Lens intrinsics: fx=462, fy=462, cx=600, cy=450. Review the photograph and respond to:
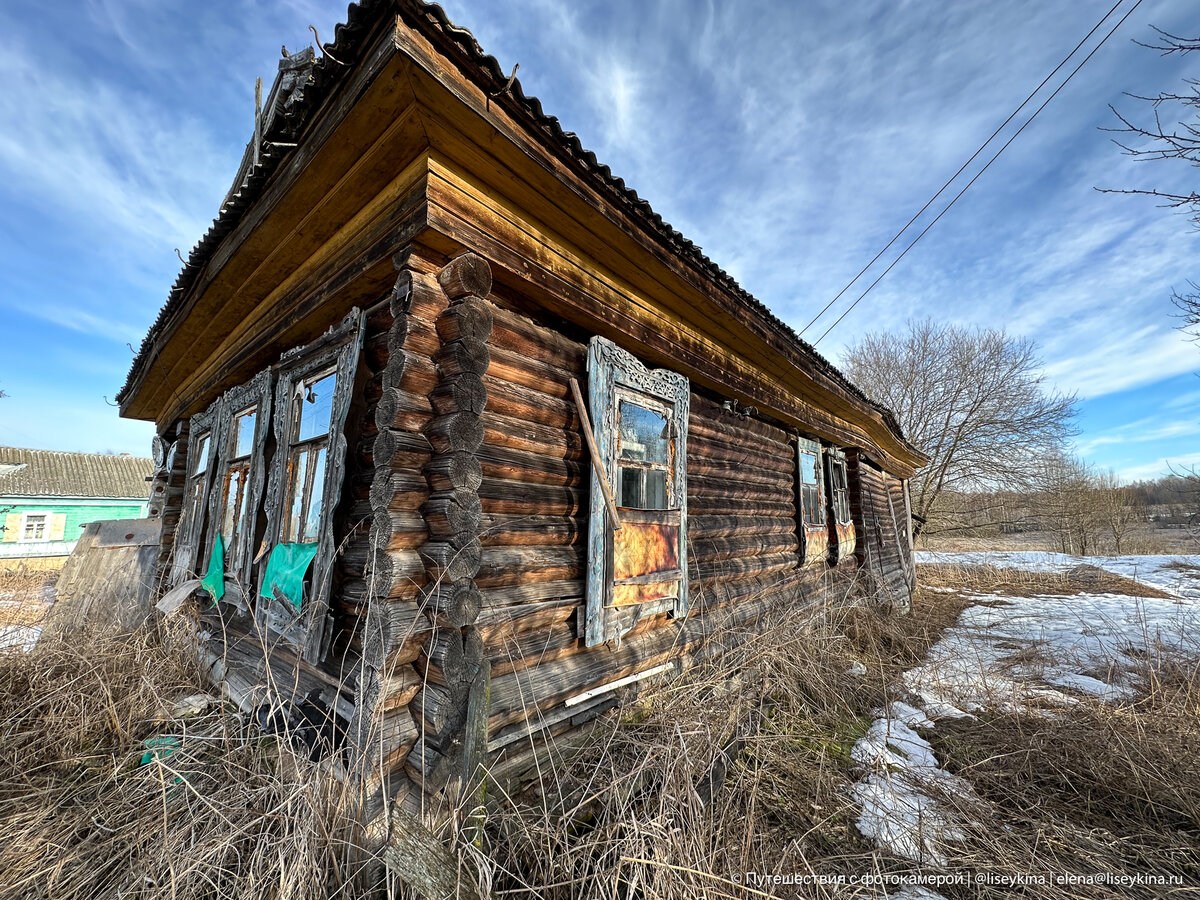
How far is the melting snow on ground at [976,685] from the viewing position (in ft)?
8.60

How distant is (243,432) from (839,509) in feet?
29.6

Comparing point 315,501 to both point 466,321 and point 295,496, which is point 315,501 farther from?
point 466,321

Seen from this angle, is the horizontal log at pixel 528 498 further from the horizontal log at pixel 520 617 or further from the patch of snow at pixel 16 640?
the patch of snow at pixel 16 640

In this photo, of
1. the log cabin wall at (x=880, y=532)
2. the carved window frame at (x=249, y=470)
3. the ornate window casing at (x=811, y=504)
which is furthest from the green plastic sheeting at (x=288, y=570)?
the log cabin wall at (x=880, y=532)

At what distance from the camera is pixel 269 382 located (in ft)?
13.4

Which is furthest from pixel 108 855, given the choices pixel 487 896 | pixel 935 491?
pixel 935 491

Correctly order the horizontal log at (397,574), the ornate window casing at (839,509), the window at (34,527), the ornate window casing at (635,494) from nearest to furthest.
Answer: the horizontal log at (397,574) → the ornate window casing at (635,494) → the ornate window casing at (839,509) → the window at (34,527)

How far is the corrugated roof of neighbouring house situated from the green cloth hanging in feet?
89.3

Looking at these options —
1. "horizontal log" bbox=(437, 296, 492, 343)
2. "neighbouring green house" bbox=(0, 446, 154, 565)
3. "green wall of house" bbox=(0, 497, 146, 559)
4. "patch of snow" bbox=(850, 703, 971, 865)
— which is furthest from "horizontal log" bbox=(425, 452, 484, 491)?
"neighbouring green house" bbox=(0, 446, 154, 565)

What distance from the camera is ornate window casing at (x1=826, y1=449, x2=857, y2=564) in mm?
7965

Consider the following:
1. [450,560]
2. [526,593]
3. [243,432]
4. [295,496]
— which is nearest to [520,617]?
[526,593]

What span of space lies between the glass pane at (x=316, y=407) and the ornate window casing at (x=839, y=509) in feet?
25.0

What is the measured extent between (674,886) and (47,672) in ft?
14.1

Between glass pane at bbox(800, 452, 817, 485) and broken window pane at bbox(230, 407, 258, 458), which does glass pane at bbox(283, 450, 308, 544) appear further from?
glass pane at bbox(800, 452, 817, 485)
